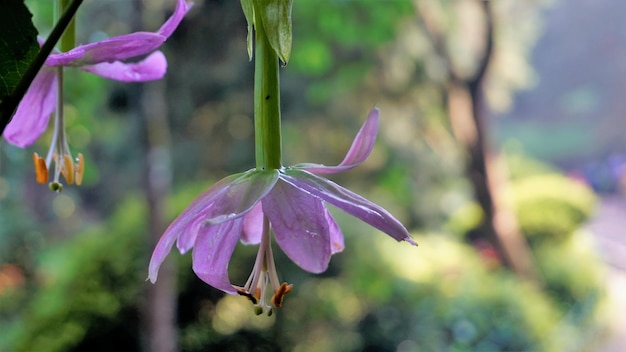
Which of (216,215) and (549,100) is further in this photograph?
(549,100)

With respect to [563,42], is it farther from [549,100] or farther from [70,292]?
[70,292]

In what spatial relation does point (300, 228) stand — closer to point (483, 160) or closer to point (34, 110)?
point (34, 110)

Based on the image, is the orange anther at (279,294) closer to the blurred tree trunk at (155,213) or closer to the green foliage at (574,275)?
the blurred tree trunk at (155,213)

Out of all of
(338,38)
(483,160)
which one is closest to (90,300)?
(338,38)

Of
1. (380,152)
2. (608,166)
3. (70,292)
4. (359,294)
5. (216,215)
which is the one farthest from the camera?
(608,166)

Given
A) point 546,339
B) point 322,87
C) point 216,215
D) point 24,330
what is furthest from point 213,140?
point 216,215

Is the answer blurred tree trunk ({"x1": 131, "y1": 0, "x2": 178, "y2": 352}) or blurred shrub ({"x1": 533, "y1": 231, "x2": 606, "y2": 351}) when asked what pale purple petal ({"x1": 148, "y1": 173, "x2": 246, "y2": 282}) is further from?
blurred shrub ({"x1": 533, "y1": 231, "x2": 606, "y2": 351})
